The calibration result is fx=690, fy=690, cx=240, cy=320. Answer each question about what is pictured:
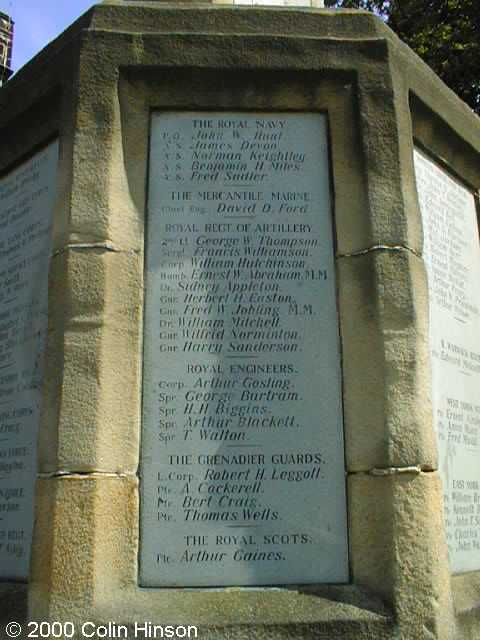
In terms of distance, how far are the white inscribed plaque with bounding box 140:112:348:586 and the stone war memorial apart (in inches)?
0.5

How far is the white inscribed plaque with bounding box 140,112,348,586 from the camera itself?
11.1ft

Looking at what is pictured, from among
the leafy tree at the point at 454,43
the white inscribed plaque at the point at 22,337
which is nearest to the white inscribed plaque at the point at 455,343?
the white inscribed plaque at the point at 22,337

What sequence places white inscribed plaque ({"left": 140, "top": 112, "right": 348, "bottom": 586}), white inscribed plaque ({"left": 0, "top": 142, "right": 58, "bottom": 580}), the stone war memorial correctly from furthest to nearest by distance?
1. white inscribed plaque ({"left": 0, "top": 142, "right": 58, "bottom": 580})
2. white inscribed plaque ({"left": 140, "top": 112, "right": 348, "bottom": 586})
3. the stone war memorial

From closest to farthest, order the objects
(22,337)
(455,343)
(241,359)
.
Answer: (241,359) → (22,337) → (455,343)

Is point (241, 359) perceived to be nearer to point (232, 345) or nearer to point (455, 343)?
point (232, 345)

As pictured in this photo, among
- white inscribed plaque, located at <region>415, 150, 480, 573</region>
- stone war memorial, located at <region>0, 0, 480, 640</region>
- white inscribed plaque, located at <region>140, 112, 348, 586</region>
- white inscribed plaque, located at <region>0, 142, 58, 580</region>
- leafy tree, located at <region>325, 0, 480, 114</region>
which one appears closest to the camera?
stone war memorial, located at <region>0, 0, 480, 640</region>

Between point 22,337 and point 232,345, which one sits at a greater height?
point 22,337

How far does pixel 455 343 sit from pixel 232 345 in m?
1.58

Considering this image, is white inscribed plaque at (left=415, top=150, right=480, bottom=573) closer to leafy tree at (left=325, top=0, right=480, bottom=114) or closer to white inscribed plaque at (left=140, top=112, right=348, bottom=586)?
white inscribed plaque at (left=140, top=112, right=348, bottom=586)

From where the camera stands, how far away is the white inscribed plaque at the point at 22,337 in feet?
12.3

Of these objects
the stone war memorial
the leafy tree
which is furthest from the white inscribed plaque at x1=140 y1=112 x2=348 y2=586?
the leafy tree

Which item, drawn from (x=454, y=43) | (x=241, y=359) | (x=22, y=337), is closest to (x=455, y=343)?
(x=241, y=359)

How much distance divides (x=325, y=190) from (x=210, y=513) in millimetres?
1906

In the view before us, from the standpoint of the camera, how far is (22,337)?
161 inches
